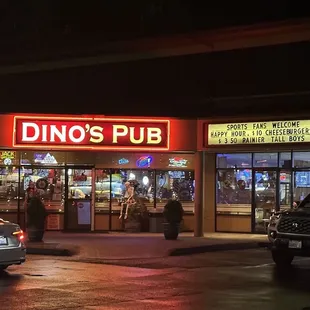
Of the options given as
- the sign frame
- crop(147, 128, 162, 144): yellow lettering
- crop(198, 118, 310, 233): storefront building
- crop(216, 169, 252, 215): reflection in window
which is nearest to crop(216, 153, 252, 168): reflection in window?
crop(198, 118, 310, 233): storefront building

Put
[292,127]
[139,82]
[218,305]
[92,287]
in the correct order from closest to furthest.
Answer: [218,305] → [92,287] → [292,127] → [139,82]

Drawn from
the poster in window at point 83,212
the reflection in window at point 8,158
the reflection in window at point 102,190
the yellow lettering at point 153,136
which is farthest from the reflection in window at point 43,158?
the yellow lettering at point 153,136

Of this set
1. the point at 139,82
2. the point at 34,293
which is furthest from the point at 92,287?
the point at 139,82

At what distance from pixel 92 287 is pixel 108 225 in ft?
39.4

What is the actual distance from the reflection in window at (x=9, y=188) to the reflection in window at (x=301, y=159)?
1020cm

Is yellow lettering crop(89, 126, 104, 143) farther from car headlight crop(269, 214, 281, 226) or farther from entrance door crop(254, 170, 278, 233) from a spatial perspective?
car headlight crop(269, 214, 281, 226)

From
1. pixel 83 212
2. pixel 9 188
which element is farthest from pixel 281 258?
pixel 9 188

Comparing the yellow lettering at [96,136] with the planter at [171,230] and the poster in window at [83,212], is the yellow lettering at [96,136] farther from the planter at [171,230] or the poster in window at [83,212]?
the planter at [171,230]

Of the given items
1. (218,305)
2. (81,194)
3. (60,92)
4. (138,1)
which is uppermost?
(138,1)

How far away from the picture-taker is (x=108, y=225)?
22.9 m

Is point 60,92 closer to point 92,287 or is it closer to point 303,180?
point 303,180

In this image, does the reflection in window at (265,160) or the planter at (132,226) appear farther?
the planter at (132,226)

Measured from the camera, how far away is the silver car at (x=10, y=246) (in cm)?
1207

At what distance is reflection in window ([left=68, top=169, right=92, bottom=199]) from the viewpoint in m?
22.7
